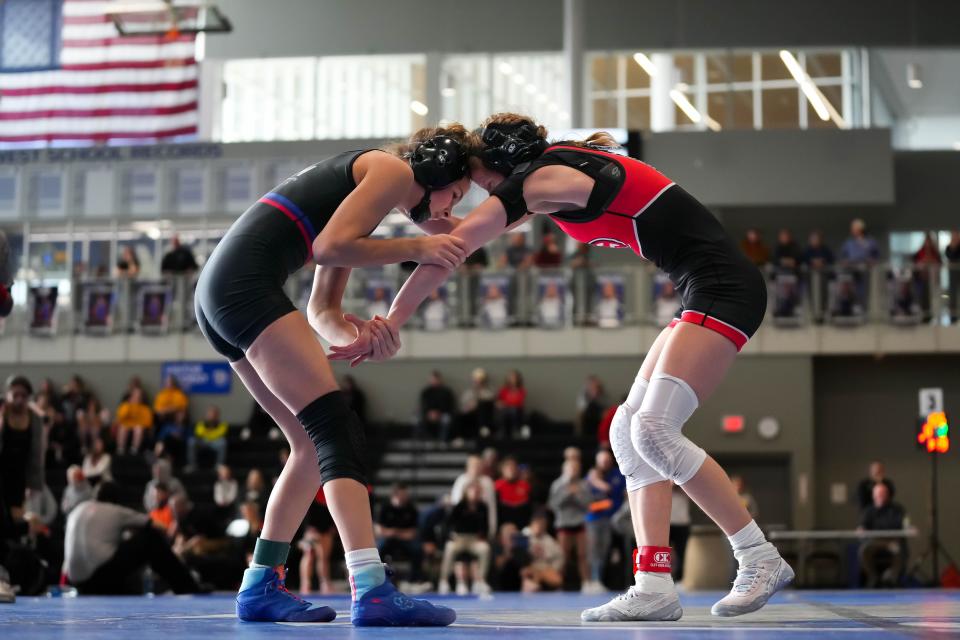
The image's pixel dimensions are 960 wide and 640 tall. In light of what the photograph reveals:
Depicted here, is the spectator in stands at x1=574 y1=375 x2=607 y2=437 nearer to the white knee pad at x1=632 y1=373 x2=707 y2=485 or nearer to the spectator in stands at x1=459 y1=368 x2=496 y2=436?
the spectator in stands at x1=459 y1=368 x2=496 y2=436

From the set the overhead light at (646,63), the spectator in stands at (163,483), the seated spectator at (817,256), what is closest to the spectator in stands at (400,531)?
the spectator in stands at (163,483)

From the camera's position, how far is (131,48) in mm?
22625

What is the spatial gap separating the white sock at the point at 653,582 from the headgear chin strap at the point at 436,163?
1.53 m

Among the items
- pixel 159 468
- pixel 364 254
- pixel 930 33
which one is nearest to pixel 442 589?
pixel 159 468

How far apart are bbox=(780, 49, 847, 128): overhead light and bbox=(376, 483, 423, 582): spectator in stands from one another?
13337 millimetres

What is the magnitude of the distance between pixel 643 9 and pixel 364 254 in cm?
2250

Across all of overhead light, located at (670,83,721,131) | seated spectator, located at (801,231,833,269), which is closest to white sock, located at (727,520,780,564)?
seated spectator, located at (801,231,833,269)

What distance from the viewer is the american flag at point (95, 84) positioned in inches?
875

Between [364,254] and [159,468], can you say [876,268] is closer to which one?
[159,468]

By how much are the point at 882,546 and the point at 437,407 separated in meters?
7.56

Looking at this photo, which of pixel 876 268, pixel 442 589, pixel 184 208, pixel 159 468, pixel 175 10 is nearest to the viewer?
pixel 442 589

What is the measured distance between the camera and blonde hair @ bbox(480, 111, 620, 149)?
444cm

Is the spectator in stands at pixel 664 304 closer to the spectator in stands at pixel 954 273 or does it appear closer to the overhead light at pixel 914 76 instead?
the spectator in stands at pixel 954 273

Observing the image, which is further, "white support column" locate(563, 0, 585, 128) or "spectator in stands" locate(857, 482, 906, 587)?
"white support column" locate(563, 0, 585, 128)
